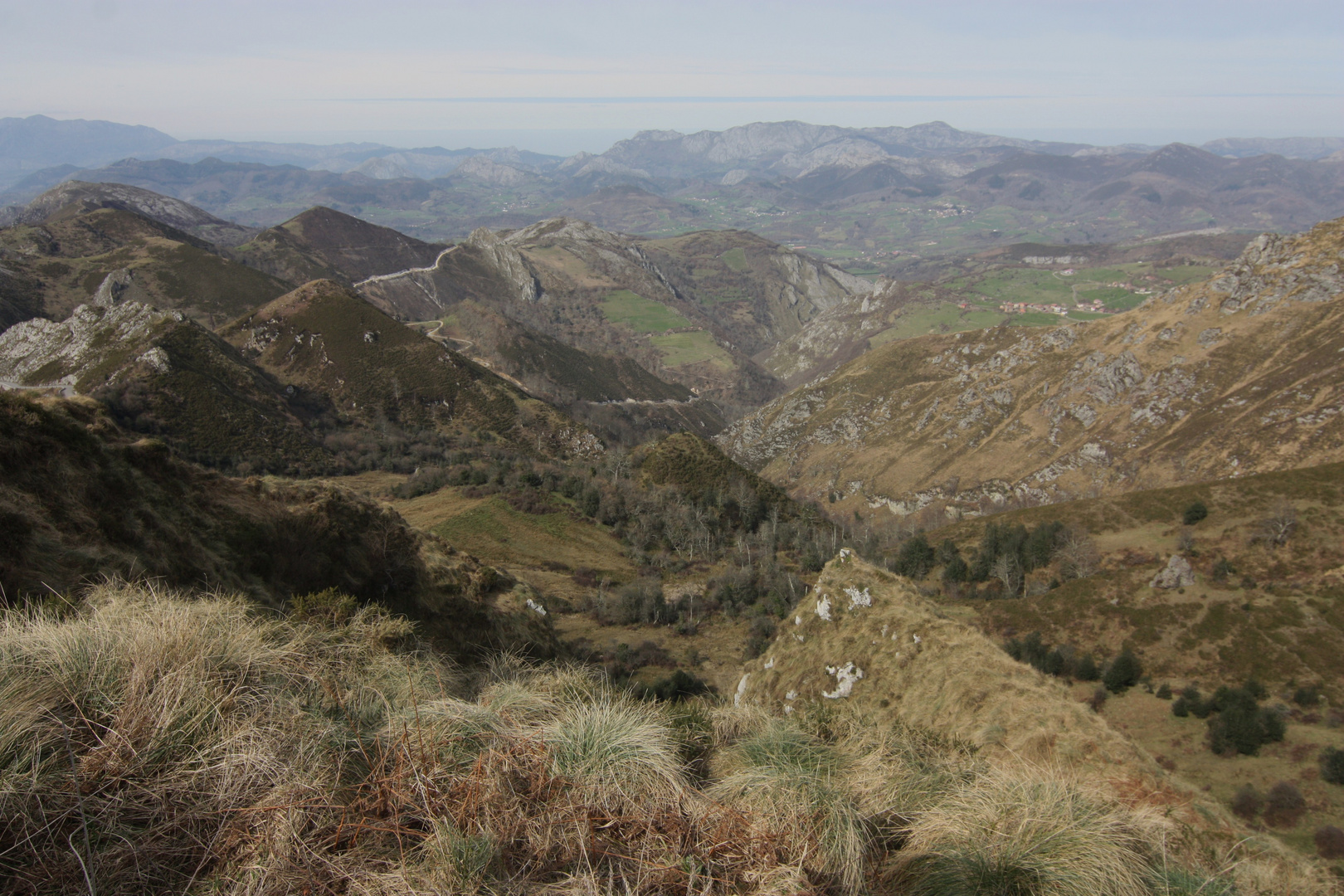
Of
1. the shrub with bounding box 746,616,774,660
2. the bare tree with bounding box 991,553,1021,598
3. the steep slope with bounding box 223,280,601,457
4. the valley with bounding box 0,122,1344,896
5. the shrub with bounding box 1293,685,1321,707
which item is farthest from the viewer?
the steep slope with bounding box 223,280,601,457

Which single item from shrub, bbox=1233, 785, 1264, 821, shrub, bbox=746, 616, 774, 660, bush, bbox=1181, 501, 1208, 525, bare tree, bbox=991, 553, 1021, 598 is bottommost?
bare tree, bbox=991, 553, 1021, 598

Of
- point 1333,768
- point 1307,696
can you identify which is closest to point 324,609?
point 1333,768

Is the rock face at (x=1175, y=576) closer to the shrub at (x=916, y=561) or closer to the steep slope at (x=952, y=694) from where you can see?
the shrub at (x=916, y=561)

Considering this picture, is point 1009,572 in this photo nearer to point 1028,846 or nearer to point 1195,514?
point 1195,514

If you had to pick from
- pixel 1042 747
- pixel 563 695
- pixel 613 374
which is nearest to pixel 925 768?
pixel 563 695

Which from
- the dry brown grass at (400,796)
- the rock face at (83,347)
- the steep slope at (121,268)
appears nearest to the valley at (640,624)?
the dry brown grass at (400,796)

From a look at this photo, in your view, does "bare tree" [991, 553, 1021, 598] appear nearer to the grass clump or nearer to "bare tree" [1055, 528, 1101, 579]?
"bare tree" [1055, 528, 1101, 579]

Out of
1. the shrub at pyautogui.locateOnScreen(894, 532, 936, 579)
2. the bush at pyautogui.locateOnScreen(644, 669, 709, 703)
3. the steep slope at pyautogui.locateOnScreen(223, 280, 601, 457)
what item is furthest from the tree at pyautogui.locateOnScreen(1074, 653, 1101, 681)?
the steep slope at pyautogui.locateOnScreen(223, 280, 601, 457)

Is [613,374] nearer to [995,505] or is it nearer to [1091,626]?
[995,505]
